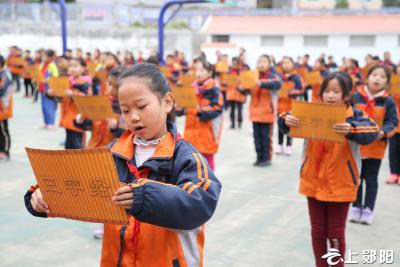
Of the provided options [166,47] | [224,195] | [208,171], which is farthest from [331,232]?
[166,47]

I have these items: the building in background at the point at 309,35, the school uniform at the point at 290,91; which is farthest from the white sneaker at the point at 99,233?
the building in background at the point at 309,35

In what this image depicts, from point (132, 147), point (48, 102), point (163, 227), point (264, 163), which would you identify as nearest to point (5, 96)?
point (48, 102)

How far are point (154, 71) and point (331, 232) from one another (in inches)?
75.9

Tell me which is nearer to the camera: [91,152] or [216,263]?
[91,152]

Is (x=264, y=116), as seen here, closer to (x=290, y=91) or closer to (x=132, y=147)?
(x=290, y=91)

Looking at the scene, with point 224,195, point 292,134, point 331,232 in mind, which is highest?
point 292,134

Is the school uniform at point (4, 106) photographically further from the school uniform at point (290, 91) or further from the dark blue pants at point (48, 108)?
the school uniform at point (290, 91)

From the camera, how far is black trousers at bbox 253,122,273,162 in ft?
23.2

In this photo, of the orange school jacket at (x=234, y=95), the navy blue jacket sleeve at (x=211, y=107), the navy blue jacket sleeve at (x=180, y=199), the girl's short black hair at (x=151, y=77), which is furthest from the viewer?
the orange school jacket at (x=234, y=95)

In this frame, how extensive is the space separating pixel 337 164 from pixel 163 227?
2.02 m

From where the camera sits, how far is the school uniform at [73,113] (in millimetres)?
5578

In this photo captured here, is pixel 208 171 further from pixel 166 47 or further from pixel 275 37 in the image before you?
pixel 275 37

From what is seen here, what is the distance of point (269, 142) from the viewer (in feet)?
23.3

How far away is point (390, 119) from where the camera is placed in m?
4.22
